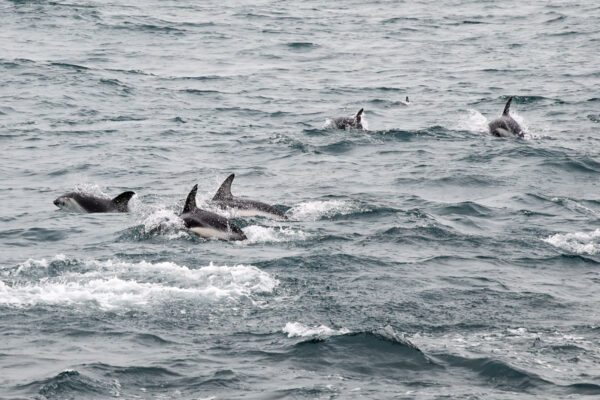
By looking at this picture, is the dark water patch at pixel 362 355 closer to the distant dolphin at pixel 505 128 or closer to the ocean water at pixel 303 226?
the ocean water at pixel 303 226

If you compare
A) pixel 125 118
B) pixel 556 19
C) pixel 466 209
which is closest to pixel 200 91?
pixel 125 118

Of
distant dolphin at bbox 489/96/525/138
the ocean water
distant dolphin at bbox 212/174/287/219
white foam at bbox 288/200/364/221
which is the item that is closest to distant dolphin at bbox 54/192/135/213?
the ocean water

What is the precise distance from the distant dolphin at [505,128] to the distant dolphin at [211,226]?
41.1 feet

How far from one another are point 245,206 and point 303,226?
4.91ft

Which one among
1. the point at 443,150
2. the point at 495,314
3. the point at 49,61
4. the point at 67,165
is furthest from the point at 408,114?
the point at 495,314

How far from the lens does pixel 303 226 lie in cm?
2141

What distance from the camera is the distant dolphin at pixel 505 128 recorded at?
30.6 metres

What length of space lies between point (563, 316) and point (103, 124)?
20.5 metres

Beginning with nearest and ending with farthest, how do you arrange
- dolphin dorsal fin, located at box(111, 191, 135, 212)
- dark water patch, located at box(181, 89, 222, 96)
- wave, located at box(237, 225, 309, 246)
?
wave, located at box(237, 225, 309, 246), dolphin dorsal fin, located at box(111, 191, 135, 212), dark water patch, located at box(181, 89, 222, 96)

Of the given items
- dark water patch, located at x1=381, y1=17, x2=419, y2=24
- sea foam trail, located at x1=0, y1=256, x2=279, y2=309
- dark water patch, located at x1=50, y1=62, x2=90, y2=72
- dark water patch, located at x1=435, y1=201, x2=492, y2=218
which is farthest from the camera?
dark water patch, located at x1=381, y1=17, x2=419, y2=24

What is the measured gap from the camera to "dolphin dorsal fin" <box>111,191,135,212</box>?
22453 millimetres

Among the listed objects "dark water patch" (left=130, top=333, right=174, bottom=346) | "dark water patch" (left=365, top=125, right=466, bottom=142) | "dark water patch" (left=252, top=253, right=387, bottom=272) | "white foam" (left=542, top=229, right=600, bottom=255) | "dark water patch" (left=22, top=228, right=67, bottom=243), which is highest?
"dark water patch" (left=130, top=333, right=174, bottom=346)

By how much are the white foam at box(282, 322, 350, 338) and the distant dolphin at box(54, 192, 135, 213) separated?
8.48 metres

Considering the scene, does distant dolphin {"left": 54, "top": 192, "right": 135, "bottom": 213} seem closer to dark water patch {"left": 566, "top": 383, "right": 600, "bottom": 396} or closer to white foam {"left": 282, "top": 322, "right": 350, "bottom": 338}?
white foam {"left": 282, "top": 322, "right": 350, "bottom": 338}
